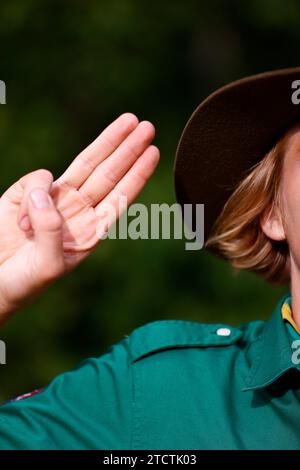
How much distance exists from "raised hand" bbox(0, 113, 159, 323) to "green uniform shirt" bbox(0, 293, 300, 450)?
0.28m

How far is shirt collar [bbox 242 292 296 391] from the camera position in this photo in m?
2.26

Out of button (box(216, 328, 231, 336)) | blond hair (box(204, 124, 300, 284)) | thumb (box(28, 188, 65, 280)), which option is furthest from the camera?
blond hair (box(204, 124, 300, 284))

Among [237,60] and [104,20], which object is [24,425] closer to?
[104,20]

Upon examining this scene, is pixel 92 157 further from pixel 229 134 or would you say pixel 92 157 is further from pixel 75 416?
pixel 75 416

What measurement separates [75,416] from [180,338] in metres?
0.38

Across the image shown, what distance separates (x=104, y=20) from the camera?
5590 millimetres

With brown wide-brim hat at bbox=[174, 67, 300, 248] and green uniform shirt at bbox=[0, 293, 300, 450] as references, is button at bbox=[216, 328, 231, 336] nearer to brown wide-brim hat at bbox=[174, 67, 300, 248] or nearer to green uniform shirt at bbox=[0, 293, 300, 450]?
green uniform shirt at bbox=[0, 293, 300, 450]

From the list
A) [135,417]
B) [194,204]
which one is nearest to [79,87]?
[194,204]

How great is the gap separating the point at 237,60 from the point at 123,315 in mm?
1969

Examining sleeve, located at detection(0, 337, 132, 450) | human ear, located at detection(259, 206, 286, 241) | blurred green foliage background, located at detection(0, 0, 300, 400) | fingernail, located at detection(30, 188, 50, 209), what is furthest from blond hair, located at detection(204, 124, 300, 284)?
blurred green foliage background, located at detection(0, 0, 300, 400)

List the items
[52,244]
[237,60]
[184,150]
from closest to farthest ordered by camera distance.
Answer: [52,244] → [184,150] → [237,60]

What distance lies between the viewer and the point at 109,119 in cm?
577

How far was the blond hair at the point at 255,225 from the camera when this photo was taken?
102 inches

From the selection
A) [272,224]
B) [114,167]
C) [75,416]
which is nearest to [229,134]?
[272,224]
